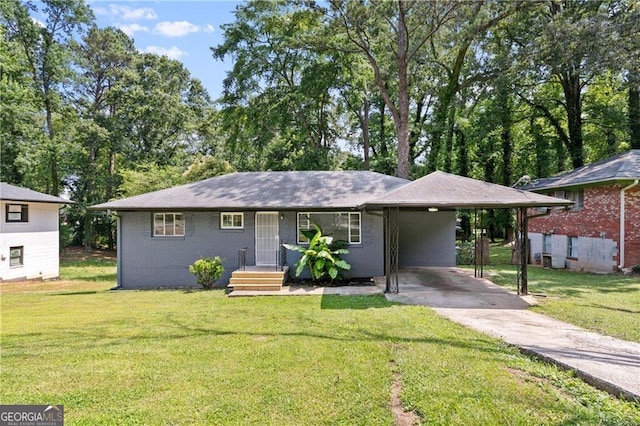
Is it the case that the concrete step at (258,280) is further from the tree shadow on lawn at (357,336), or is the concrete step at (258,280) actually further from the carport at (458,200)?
the tree shadow on lawn at (357,336)

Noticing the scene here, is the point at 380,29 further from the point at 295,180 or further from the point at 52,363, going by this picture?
the point at 52,363

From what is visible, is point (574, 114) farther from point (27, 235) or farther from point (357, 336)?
point (27, 235)

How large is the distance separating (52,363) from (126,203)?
818 centimetres

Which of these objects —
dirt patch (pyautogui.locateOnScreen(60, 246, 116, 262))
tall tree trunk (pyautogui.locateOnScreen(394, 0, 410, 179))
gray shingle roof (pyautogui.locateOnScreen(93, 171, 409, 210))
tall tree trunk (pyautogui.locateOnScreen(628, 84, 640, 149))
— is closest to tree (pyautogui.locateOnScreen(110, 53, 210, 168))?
dirt patch (pyautogui.locateOnScreen(60, 246, 116, 262))

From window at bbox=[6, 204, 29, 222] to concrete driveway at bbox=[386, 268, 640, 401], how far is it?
58.7ft

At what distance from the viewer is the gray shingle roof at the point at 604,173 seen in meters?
13.1

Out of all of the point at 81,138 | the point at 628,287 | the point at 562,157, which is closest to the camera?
the point at 628,287

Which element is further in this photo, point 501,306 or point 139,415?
point 501,306

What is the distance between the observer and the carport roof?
824 cm

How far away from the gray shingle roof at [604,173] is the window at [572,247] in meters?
Result: 2.45

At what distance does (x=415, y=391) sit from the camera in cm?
373

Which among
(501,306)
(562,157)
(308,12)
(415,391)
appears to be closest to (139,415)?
(415,391)

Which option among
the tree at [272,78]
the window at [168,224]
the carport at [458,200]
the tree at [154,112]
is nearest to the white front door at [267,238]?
the window at [168,224]

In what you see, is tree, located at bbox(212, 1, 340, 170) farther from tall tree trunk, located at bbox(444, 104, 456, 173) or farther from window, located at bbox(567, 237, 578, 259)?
window, located at bbox(567, 237, 578, 259)
